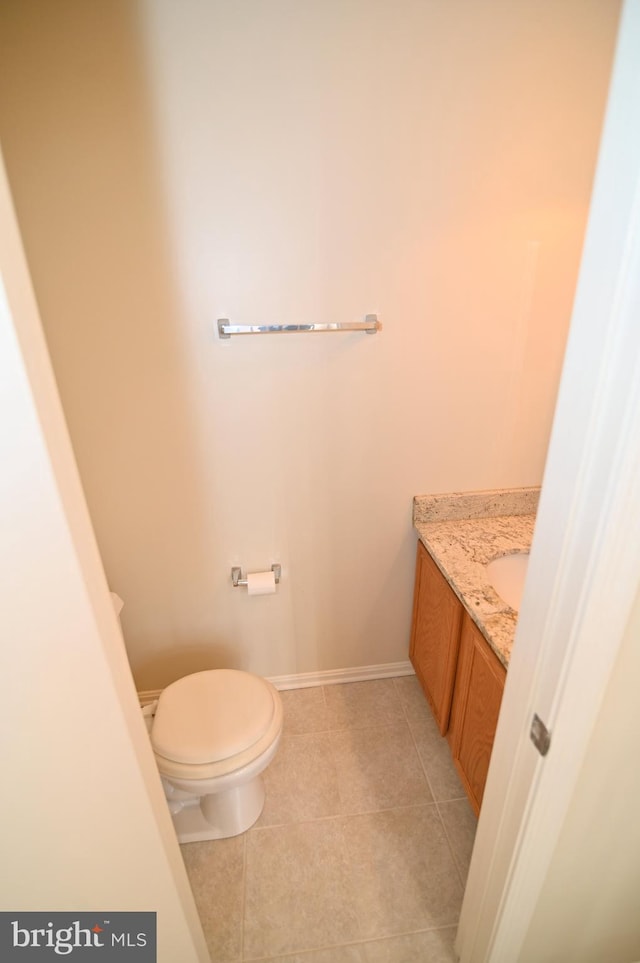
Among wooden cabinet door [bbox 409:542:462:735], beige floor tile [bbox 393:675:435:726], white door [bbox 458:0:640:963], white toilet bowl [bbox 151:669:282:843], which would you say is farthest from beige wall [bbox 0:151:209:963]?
beige floor tile [bbox 393:675:435:726]

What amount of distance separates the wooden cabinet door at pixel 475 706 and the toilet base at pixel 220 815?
2.33 ft

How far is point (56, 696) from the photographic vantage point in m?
0.56

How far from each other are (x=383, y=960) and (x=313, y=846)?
1.06 feet

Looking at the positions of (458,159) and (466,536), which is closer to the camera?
(458,159)

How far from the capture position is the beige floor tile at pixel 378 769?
147 cm

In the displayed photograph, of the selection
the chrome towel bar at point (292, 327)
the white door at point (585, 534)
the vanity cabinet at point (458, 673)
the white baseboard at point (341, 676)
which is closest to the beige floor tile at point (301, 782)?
the white baseboard at point (341, 676)

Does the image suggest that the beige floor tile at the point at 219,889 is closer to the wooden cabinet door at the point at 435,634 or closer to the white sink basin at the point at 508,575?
the wooden cabinet door at the point at 435,634

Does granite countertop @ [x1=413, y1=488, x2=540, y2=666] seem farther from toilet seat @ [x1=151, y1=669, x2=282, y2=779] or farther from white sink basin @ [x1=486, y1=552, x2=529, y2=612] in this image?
toilet seat @ [x1=151, y1=669, x2=282, y2=779]

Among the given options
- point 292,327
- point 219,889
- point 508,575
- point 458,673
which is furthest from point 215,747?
point 292,327

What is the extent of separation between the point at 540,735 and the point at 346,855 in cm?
108

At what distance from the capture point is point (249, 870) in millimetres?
1300

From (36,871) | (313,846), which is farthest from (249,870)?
(36,871)

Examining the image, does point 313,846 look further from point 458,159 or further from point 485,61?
point 485,61

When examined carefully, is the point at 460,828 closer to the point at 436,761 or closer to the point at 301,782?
the point at 436,761
